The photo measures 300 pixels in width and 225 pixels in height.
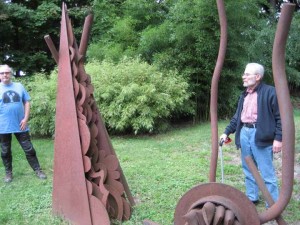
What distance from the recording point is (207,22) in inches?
364

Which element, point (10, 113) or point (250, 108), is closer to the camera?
point (250, 108)

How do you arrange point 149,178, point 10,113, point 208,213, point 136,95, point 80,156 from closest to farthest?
point 208,213, point 80,156, point 10,113, point 149,178, point 136,95

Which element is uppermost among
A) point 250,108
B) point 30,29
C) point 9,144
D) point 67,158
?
point 30,29

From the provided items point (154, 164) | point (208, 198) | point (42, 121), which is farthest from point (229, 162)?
point (42, 121)

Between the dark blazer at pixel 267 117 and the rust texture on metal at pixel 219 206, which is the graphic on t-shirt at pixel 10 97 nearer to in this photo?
the dark blazer at pixel 267 117

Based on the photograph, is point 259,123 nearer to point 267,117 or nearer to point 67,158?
point 267,117

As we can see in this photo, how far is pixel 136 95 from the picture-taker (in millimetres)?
8258

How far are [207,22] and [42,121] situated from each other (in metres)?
4.81

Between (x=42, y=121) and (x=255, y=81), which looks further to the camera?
(x=42, y=121)

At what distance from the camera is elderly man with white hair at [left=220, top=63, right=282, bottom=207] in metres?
3.10

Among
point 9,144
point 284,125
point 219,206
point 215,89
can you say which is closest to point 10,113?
point 9,144

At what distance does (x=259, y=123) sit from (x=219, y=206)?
1928 mm

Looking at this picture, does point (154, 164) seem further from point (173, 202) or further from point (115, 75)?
point (115, 75)

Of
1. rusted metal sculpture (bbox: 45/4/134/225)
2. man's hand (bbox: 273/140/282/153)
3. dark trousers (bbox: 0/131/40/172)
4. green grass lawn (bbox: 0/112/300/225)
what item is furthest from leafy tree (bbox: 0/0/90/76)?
man's hand (bbox: 273/140/282/153)
